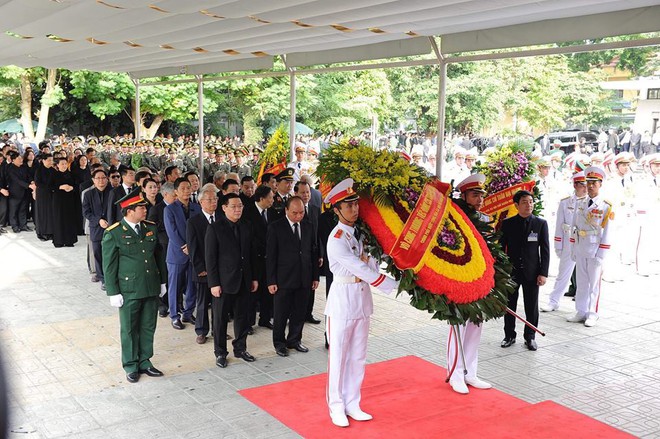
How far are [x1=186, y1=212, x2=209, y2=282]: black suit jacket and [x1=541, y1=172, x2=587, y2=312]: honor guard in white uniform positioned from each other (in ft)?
14.8

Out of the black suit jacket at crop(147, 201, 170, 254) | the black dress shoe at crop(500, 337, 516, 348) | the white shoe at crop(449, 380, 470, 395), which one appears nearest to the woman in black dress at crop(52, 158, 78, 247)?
the black suit jacket at crop(147, 201, 170, 254)

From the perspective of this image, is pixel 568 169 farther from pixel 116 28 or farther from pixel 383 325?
pixel 116 28

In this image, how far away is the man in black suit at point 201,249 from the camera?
6.87 meters

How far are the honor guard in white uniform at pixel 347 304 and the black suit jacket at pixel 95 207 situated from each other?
509 cm

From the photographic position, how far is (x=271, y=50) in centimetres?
1062

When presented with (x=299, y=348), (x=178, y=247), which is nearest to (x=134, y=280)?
(x=178, y=247)

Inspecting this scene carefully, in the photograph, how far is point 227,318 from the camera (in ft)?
21.6

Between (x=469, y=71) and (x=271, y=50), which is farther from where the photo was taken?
(x=469, y=71)

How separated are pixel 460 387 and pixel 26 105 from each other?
28.5 m

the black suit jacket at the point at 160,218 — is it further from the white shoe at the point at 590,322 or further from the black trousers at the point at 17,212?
the black trousers at the point at 17,212

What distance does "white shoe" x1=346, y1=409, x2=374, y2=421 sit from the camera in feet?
16.9

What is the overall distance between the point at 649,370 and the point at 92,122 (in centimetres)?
2995

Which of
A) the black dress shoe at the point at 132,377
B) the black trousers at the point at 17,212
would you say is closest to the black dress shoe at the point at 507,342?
the black dress shoe at the point at 132,377

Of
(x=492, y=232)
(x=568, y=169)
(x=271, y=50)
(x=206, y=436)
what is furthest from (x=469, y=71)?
(x=206, y=436)
